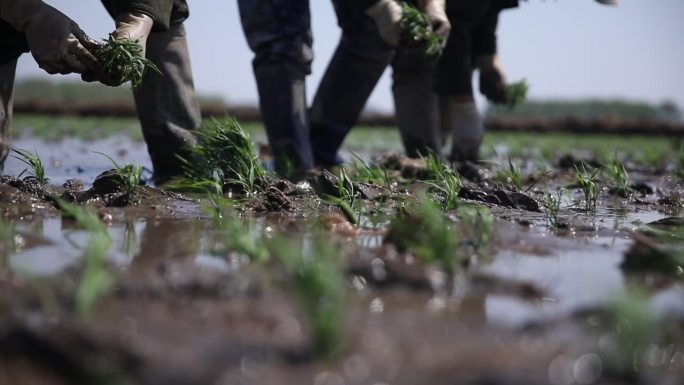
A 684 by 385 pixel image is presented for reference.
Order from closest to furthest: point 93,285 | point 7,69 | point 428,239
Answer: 1. point 93,285
2. point 428,239
3. point 7,69

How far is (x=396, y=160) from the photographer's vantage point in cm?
485

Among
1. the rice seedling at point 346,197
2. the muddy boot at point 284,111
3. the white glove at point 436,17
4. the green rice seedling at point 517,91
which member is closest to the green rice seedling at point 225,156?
the rice seedling at point 346,197

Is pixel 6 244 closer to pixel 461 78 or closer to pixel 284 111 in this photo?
pixel 284 111

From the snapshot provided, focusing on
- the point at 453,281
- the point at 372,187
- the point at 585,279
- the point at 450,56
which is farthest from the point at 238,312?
the point at 450,56

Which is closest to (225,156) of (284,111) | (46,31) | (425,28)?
(284,111)

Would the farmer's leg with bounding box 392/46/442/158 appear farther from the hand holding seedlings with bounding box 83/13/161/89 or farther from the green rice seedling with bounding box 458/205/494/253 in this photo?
the green rice seedling with bounding box 458/205/494/253

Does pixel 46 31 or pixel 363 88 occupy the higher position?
pixel 46 31

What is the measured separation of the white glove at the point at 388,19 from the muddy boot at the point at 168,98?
1090 millimetres

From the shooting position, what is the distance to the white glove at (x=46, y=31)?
3.08m

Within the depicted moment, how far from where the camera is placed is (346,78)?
15.4 feet

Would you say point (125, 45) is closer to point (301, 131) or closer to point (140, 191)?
point (140, 191)

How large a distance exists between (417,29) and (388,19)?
18 cm

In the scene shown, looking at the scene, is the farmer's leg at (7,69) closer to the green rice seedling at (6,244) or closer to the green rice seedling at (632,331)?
the green rice seedling at (6,244)

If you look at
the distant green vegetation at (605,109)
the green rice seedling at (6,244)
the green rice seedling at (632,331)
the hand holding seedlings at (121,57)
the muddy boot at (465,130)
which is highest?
the hand holding seedlings at (121,57)
